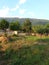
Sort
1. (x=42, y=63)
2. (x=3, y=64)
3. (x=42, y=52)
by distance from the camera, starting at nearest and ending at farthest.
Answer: (x=42, y=63) → (x=3, y=64) → (x=42, y=52)

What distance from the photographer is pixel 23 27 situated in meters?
79.3

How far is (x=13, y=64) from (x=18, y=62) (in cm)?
42

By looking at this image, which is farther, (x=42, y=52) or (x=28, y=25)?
(x=28, y=25)

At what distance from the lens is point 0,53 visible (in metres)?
17.4

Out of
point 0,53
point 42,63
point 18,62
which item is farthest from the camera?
point 0,53

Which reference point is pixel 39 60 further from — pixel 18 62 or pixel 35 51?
pixel 35 51

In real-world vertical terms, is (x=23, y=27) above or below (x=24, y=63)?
below

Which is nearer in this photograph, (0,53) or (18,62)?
(18,62)

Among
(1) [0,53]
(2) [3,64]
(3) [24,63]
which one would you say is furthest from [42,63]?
(1) [0,53]

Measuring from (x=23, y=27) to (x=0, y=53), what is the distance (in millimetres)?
62001

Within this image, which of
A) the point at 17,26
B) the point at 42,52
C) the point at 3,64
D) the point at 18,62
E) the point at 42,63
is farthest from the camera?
the point at 17,26

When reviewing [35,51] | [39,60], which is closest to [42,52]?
[35,51]

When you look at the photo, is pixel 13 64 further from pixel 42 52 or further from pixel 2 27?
pixel 2 27

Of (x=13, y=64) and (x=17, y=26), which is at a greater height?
(x=13, y=64)
